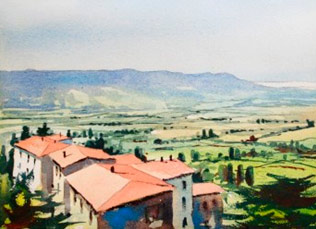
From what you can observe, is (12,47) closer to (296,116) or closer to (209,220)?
(209,220)

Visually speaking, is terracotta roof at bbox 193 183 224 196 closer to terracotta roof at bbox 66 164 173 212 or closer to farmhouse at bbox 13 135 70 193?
terracotta roof at bbox 66 164 173 212

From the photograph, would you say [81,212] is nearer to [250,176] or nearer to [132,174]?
[132,174]

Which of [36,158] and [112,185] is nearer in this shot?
[112,185]

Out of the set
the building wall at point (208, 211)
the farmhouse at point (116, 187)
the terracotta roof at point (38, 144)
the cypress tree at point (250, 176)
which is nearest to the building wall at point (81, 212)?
the farmhouse at point (116, 187)

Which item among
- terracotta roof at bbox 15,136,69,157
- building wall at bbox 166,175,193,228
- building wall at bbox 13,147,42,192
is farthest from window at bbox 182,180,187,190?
building wall at bbox 13,147,42,192

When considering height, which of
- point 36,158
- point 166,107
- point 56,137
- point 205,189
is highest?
point 166,107

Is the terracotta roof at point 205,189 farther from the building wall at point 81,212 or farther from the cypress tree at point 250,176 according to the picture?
the building wall at point 81,212

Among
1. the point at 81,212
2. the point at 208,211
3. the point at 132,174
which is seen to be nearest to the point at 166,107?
the point at 132,174
